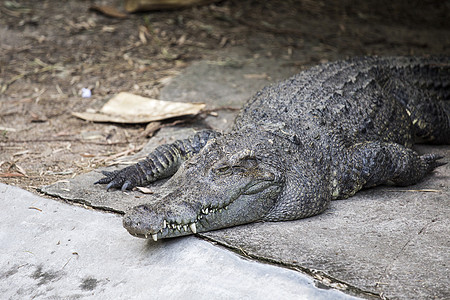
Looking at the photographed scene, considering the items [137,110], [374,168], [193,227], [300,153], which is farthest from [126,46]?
[193,227]

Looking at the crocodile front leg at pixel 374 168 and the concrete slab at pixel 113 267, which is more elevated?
the crocodile front leg at pixel 374 168

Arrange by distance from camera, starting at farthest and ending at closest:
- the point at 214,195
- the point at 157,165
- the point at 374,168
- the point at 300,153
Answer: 1. the point at 157,165
2. the point at 374,168
3. the point at 300,153
4. the point at 214,195

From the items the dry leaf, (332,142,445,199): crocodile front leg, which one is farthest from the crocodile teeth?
the dry leaf

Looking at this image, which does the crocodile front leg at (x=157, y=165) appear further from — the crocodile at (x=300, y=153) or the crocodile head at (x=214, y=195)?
the crocodile head at (x=214, y=195)

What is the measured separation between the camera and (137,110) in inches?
243

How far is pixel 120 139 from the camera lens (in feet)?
18.7

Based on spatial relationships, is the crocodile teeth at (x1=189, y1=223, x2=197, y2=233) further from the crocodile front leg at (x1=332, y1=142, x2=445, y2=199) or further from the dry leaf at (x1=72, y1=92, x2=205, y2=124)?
the dry leaf at (x1=72, y1=92, x2=205, y2=124)

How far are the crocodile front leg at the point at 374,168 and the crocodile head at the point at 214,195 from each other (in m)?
0.70

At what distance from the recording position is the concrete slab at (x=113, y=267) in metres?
2.96

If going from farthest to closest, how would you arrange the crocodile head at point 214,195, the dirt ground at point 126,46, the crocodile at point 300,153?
1. the dirt ground at point 126,46
2. the crocodile at point 300,153
3. the crocodile head at point 214,195

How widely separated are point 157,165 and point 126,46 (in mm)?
4163

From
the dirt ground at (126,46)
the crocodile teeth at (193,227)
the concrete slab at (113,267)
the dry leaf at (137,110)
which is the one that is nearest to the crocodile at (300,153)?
the crocodile teeth at (193,227)

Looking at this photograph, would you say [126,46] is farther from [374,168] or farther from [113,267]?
[113,267]

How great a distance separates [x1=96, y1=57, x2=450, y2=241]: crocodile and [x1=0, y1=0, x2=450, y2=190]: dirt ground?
57.4 inches
